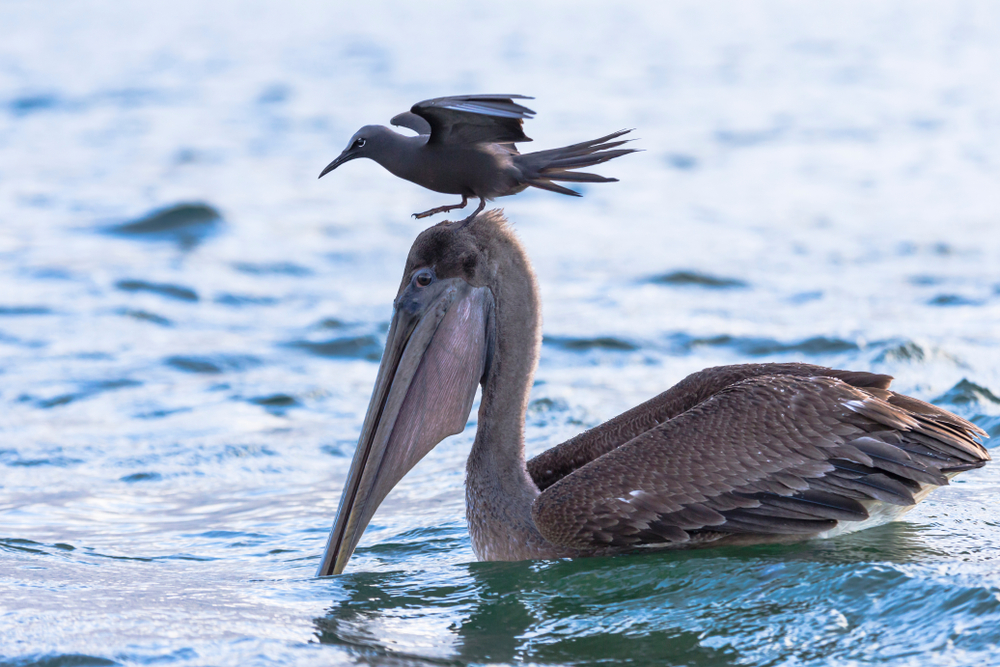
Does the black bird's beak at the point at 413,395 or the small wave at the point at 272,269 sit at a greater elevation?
the small wave at the point at 272,269

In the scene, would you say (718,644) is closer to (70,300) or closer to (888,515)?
(888,515)

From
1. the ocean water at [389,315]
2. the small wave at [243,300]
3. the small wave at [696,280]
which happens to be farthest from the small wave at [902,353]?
the small wave at [243,300]

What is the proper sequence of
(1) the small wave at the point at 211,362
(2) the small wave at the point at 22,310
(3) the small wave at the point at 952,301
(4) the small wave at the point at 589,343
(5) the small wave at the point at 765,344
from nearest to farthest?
(5) the small wave at the point at 765,344 < (1) the small wave at the point at 211,362 < (4) the small wave at the point at 589,343 < (3) the small wave at the point at 952,301 < (2) the small wave at the point at 22,310

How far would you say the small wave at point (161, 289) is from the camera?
11.4 m

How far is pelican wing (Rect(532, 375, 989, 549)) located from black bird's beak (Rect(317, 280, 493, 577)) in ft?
2.10

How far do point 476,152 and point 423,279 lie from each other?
2.19 ft

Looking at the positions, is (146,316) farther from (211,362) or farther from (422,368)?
(422,368)

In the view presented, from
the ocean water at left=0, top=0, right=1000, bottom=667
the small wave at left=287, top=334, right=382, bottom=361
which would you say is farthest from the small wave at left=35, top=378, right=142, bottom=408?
the small wave at left=287, top=334, right=382, bottom=361

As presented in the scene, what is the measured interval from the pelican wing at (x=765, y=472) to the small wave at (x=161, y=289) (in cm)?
759

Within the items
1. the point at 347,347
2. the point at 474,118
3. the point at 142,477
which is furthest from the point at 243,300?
the point at 474,118

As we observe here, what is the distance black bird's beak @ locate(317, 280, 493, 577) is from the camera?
15.8ft

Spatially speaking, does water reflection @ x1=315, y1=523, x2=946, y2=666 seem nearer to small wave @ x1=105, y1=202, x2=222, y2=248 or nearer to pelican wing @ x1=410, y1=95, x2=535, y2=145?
pelican wing @ x1=410, y1=95, x2=535, y2=145

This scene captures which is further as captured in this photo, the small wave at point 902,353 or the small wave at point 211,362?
the small wave at point 211,362

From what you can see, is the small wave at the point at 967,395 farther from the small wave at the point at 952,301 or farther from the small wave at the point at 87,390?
the small wave at the point at 87,390
